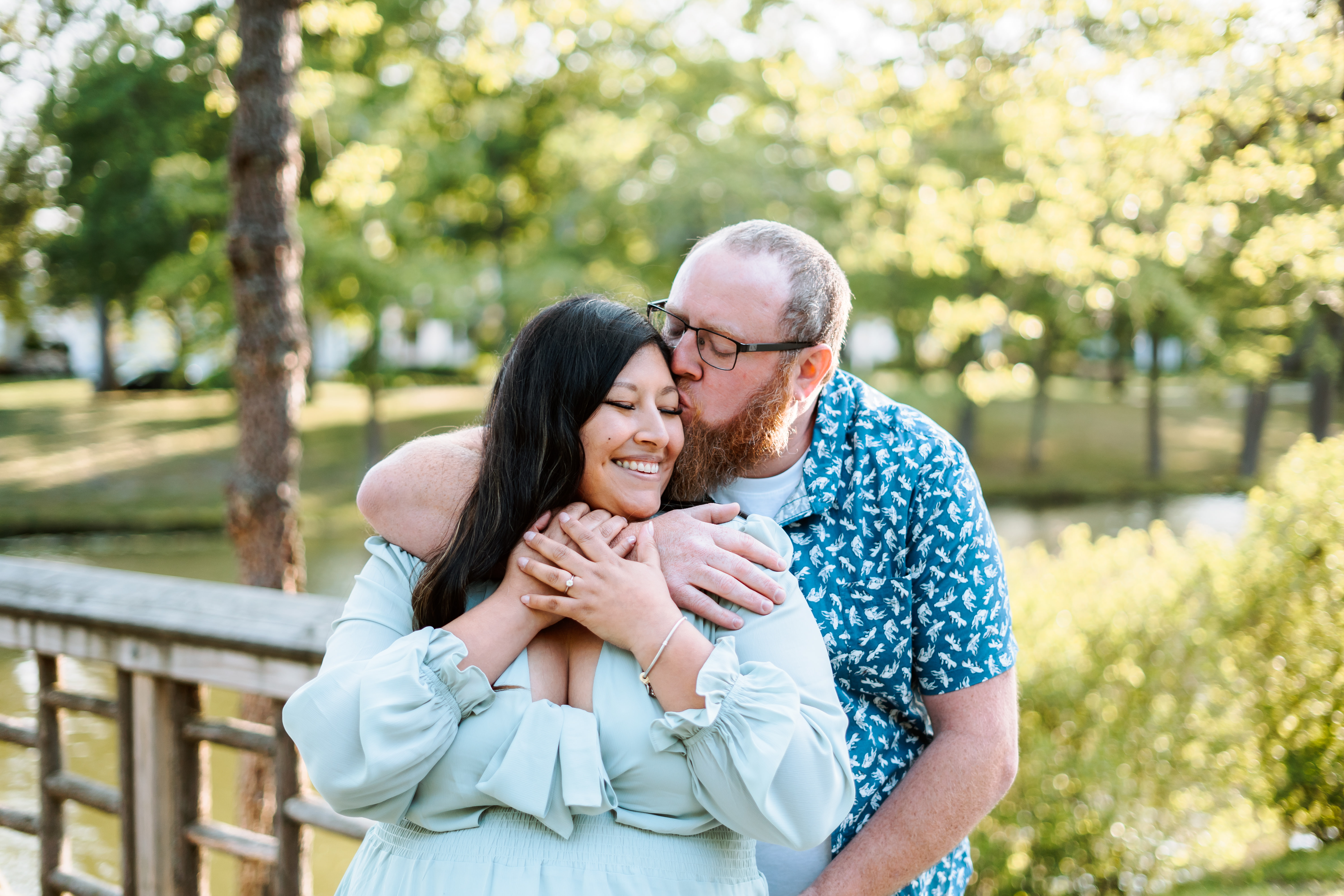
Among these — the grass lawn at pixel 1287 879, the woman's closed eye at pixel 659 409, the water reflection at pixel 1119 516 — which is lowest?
the water reflection at pixel 1119 516

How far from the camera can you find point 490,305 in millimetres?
17734

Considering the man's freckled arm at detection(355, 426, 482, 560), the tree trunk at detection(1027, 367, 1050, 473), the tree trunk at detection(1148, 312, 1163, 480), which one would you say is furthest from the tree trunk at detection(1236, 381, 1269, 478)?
Answer: the man's freckled arm at detection(355, 426, 482, 560)

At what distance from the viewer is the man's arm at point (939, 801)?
1.95 m

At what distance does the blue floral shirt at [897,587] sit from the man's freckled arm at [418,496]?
0.69 metres

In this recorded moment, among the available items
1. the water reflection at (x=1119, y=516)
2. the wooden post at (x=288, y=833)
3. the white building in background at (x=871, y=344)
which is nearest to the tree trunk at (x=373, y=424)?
the white building in background at (x=871, y=344)

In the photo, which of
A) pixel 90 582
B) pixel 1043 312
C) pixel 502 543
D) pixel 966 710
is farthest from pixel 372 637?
pixel 1043 312

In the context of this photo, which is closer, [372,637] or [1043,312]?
[372,637]

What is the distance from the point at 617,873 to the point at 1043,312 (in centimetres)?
2094

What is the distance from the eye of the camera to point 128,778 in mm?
2842

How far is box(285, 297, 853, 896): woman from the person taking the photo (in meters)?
1.61

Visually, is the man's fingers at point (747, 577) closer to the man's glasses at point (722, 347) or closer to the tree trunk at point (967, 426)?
the man's glasses at point (722, 347)

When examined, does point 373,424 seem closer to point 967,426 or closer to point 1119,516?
point 967,426

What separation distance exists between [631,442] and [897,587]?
2.12 feet

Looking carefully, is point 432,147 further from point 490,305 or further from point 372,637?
point 372,637
